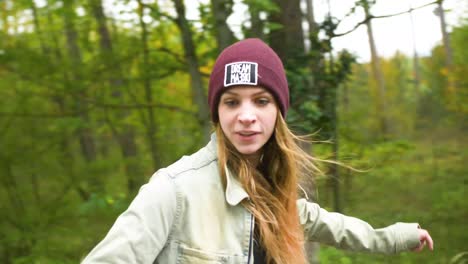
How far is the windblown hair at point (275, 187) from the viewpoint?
6.24 feet

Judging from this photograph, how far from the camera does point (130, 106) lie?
523cm

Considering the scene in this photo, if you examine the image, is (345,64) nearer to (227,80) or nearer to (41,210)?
(227,80)

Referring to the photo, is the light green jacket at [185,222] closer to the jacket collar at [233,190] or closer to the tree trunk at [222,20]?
the jacket collar at [233,190]

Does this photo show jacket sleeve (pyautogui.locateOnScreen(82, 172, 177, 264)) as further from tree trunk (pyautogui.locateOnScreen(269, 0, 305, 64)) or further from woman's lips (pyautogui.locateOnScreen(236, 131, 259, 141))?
tree trunk (pyautogui.locateOnScreen(269, 0, 305, 64))

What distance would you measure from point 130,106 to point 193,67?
92 centimetres

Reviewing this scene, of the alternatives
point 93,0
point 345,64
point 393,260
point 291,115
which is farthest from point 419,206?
point 93,0

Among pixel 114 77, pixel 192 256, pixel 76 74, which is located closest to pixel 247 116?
pixel 192 256

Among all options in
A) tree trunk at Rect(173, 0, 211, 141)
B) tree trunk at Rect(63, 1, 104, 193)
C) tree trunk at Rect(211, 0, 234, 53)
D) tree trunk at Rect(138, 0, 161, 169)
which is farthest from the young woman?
tree trunk at Rect(138, 0, 161, 169)

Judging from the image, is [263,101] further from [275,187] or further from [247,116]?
[275,187]

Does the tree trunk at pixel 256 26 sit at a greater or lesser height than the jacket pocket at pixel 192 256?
greater

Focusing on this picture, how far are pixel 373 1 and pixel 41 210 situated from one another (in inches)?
188

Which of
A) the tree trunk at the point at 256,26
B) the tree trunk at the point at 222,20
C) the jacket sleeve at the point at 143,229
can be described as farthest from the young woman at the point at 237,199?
the tree trunk at the point at 222,20

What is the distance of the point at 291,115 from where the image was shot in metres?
3.87

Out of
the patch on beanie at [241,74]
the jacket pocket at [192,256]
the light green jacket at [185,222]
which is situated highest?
the patch on beanie at [241,74]
